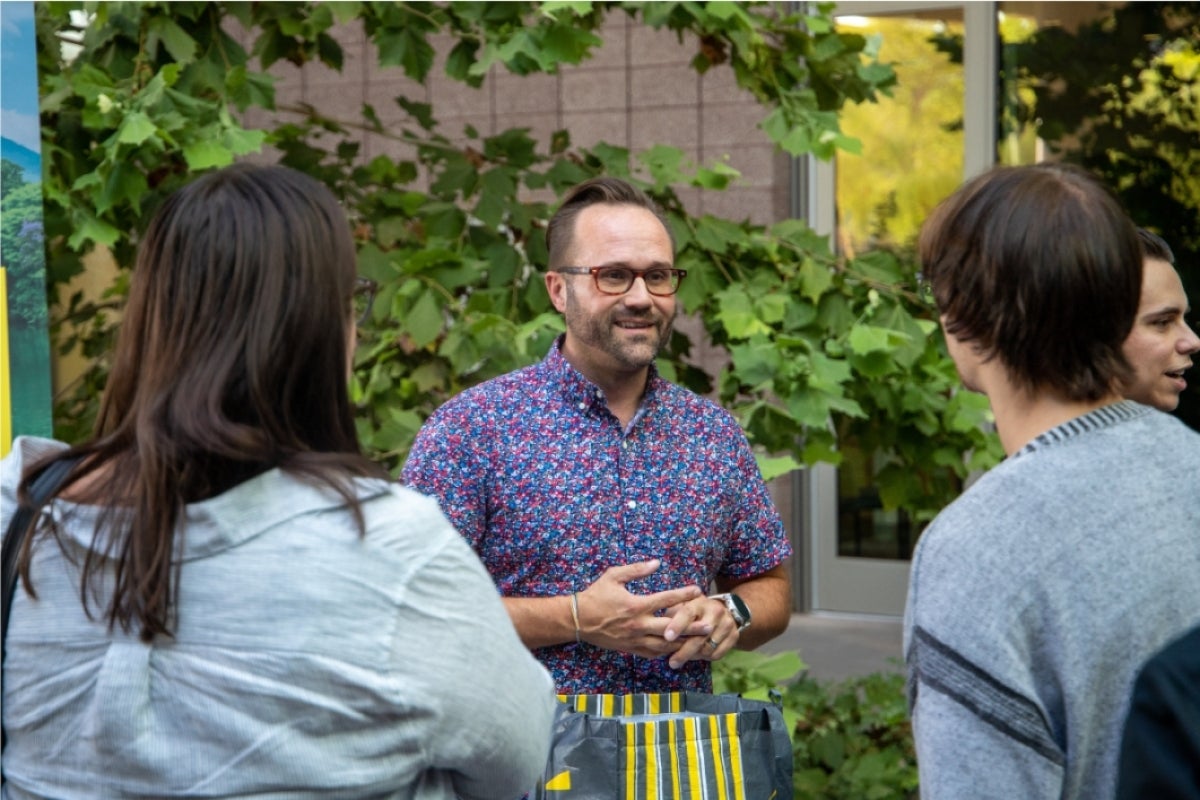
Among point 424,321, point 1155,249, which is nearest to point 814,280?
point 424,321

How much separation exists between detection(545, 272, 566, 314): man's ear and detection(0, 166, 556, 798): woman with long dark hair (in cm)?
123

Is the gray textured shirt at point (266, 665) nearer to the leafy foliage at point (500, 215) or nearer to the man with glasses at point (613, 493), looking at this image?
the man with glasses at point (613, 493)

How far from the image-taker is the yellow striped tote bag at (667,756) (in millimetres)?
2166

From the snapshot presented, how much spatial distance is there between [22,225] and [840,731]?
9.67 feet

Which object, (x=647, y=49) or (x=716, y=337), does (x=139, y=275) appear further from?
(x=647, y=49)

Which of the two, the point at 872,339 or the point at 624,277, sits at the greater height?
the point at 624,277

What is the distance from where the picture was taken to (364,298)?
3.79 meters

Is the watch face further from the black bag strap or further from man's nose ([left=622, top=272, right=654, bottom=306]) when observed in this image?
the black bag strap

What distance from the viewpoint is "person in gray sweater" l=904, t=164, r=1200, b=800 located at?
50.5 inches

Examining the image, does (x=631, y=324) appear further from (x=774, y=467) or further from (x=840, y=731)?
(x=840, y=731)

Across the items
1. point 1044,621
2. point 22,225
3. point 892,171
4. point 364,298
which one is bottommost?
point 1044,621

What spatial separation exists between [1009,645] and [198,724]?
0.75 metres

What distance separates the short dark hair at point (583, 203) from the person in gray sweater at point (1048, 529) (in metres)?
1.33

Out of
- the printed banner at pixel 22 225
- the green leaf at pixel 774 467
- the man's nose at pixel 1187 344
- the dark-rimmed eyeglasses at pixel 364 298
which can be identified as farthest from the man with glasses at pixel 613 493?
the dark-rimmed eyeglasses at pixel 364 298
